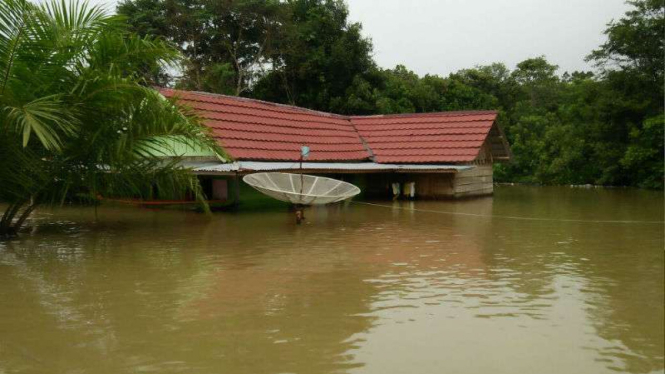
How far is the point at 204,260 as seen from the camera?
308 inches

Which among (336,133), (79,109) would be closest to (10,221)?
(79,109)

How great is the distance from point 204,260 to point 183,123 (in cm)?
312

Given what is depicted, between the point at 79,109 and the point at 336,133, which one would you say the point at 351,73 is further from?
the point at 79,109

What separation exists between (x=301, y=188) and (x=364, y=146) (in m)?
8.25

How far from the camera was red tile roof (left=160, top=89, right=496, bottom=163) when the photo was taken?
15.7 m

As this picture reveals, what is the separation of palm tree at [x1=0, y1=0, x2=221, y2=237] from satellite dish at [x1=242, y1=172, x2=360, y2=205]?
1.60 metres

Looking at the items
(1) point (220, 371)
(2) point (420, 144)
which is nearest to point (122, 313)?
A: (1) point (220, 371)

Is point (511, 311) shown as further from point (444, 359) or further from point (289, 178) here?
point (289, 178)

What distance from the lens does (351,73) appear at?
85.0 ft

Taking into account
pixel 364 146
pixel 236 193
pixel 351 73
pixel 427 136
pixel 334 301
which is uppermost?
pixel 351 73

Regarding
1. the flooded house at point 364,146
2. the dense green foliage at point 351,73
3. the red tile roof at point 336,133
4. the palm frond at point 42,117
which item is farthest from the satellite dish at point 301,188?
the dense green foliage at point 351,73

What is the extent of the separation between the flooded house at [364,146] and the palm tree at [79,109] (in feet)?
12.9

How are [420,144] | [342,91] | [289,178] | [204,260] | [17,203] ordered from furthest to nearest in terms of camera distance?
[342,91], [420,144], [289,178], [17,203], [204,260]

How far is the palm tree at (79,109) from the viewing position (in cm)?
855
